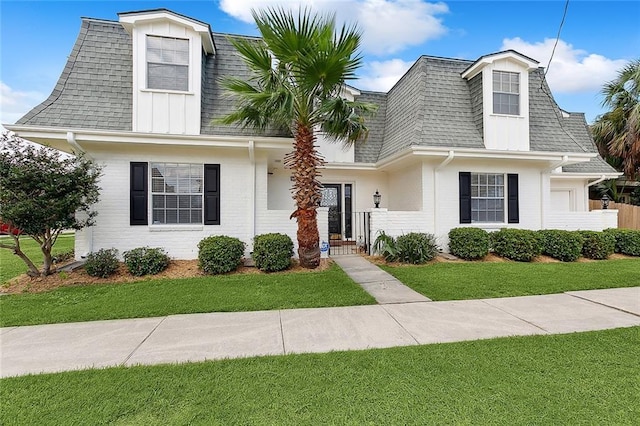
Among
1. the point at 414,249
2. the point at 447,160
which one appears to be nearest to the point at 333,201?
the point at 414,249

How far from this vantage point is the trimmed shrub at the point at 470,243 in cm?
826

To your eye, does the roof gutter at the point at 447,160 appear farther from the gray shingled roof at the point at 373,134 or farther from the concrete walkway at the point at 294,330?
Answer: the concrete walkway at the point at 294,330

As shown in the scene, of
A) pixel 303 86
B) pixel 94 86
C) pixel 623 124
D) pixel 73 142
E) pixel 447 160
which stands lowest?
pixel 447 160

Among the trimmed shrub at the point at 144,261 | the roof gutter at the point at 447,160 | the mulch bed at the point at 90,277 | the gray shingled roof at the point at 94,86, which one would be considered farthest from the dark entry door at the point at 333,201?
the gray shingled roof at the point at 94,86

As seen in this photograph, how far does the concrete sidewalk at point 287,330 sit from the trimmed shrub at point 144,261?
2610 millimetres

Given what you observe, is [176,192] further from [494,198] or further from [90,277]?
[494,198]

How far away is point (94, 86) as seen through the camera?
24.4ft

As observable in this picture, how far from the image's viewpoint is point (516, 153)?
8.79 m

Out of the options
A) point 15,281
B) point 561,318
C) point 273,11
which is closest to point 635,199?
point 561,318

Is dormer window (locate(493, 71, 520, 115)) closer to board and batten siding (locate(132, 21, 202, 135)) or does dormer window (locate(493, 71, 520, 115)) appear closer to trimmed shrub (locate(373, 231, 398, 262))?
trimmed shrub (locate(373, 231, 398, 262))

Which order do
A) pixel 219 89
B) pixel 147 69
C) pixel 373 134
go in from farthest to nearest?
pixel 373 134 < pixel 219 89 < pixel 147 69

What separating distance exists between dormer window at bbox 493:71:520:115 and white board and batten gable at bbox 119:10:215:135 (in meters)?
8.30

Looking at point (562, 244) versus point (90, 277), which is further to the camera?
point (562, 244)

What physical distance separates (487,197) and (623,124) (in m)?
9.67
